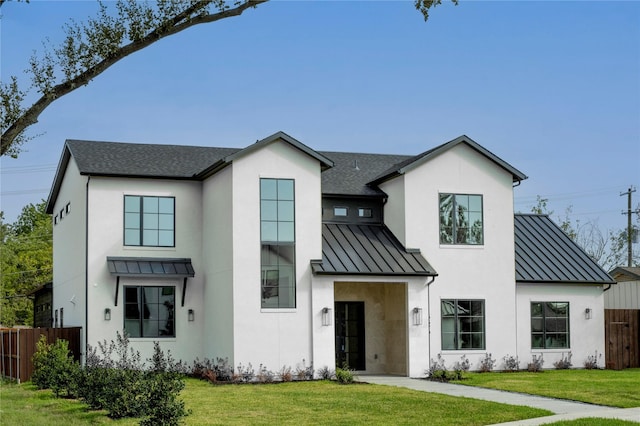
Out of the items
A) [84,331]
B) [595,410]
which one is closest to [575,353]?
[595,410]

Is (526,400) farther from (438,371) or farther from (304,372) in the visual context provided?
(304,372)

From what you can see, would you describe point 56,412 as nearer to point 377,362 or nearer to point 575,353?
point 377,362

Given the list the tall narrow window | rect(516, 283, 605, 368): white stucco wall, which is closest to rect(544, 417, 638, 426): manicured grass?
the tall narrow window

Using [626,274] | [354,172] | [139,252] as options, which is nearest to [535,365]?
[354,172]

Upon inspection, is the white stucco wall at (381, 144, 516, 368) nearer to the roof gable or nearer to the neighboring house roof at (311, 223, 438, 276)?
the neighboring house roof at (311, 223, 438, 276)

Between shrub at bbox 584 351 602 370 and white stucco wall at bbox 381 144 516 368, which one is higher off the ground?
white stucco wall at bbox 381 144 516 368

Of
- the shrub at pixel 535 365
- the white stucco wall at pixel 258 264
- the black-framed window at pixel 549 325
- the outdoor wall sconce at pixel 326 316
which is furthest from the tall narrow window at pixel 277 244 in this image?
the black-framed window at pixel 549 325

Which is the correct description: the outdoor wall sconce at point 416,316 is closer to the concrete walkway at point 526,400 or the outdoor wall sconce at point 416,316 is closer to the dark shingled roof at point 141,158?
the concrete walkway at point 526,400

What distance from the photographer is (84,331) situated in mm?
26578

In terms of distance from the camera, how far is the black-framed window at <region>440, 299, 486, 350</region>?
2700 centimetres

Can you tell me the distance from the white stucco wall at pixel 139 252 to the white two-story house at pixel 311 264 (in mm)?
41

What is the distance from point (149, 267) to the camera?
26.9 metres

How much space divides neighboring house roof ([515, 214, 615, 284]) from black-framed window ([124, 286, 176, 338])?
10.7m

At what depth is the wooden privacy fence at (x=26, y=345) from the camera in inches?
1024
